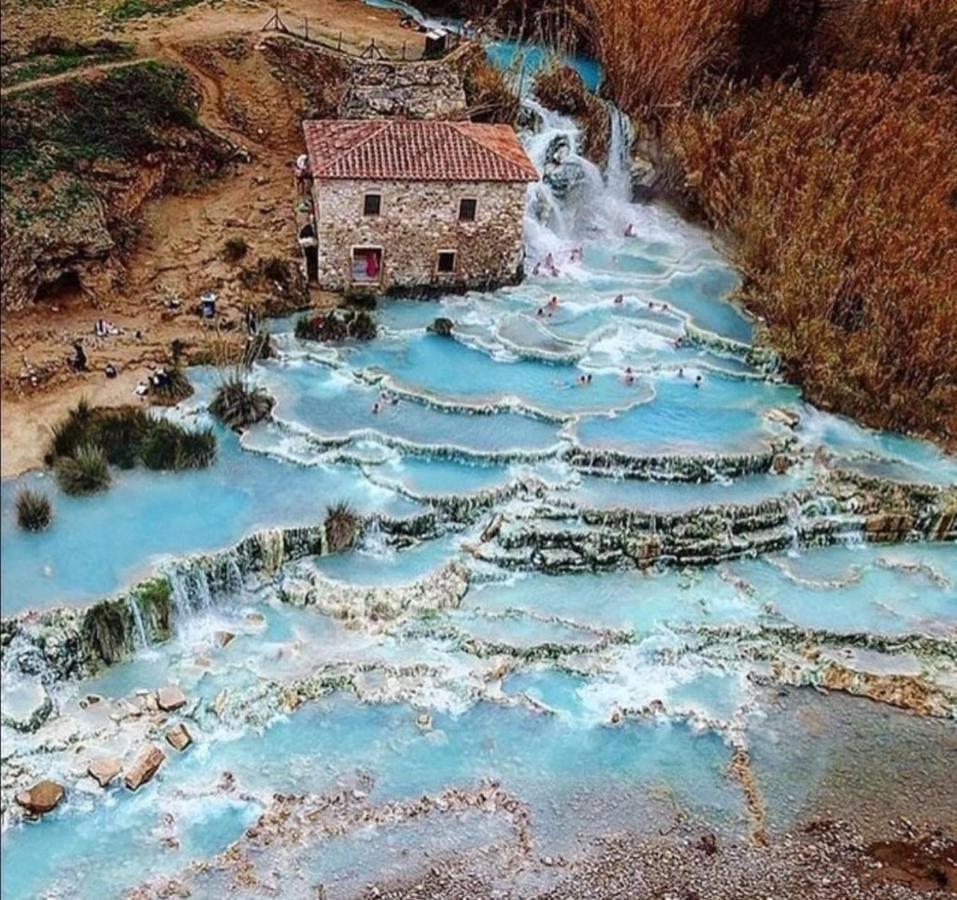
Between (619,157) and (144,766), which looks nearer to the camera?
(144,766)

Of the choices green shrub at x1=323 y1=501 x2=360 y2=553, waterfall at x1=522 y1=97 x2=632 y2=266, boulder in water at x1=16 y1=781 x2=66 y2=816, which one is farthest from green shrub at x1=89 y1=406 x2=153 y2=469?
waterfall at x1=522 y1=97 x2=632 y2=266

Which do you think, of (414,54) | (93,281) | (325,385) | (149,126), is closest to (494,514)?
(325,385)

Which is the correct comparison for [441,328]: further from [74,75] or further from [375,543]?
[74,75]

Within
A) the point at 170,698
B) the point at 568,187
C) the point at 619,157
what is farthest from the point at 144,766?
the point at 619,157

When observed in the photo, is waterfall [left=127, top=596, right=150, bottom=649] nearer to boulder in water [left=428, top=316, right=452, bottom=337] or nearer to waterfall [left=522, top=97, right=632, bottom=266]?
boulder in water [left=428, top=316, right=452, bottom=337]

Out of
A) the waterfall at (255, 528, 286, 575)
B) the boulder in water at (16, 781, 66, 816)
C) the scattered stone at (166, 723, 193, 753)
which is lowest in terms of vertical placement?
the boulder in water at (16, 781, 66, 816)

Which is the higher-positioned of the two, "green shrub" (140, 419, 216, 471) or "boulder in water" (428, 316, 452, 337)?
"boulder in water" (428, 316, 452, 337)

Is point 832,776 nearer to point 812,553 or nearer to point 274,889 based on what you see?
point 812,553
